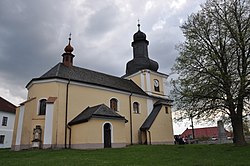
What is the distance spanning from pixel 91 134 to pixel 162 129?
10.6 m

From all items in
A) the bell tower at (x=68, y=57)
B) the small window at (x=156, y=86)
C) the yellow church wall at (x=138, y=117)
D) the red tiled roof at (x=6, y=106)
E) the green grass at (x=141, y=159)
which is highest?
the bell tower at (x=68, y=57)

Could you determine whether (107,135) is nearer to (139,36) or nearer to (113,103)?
(113,103)

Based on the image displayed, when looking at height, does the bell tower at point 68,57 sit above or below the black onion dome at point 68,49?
below

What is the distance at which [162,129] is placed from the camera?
2619 cm

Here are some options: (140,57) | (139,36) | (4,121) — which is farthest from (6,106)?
(139,36)

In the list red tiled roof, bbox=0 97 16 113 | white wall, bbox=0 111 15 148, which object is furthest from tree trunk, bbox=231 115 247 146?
red tiled roof, bbox=0 97 16 113

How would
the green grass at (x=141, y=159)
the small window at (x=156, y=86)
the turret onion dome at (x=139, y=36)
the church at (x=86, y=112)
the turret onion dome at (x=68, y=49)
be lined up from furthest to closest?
the turret onion dome at (x=139, y=36), the small window at (x=156, y=86), the turret onion dome at (x=68, y=49), the church at (x=86, y=112), the green grass at (x=141, y=159)

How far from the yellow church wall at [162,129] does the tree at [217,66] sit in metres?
8.72

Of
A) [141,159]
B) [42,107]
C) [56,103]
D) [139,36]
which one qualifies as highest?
[139,36]

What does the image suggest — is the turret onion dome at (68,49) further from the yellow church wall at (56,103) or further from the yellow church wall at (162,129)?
the yellow church wall at (162,129)

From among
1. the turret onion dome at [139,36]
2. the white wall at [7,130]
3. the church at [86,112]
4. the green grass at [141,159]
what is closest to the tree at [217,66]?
the green grass at [141,159]

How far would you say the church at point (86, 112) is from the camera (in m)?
18.8

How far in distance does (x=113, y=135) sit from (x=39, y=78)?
8643 mm

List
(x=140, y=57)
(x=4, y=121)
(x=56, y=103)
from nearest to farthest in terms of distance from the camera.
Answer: (x=56, y=103) < (x=140, y=57) < (x=4, y=121)
